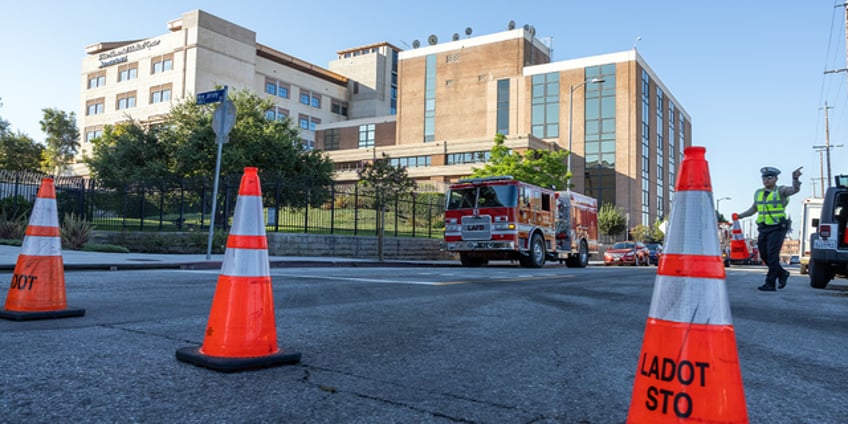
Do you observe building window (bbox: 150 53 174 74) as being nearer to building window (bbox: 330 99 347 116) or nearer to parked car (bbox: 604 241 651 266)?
building window (bbox: 330 99 347 116)

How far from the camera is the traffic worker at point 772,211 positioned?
1037 centimetres

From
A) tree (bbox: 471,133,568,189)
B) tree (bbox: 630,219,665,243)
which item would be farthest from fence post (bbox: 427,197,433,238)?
tree (bbox: 630,219,665,243)

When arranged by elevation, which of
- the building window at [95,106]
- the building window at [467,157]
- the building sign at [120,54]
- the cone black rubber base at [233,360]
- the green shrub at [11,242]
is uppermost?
the building sign at [120,54]

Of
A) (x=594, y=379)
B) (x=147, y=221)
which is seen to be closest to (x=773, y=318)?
(x=594, y=379)

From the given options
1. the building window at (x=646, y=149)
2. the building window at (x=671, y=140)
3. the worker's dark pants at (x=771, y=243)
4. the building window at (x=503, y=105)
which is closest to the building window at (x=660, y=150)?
the building window at (x=671, y=140)

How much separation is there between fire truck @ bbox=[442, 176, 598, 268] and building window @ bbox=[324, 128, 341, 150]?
66786 mm

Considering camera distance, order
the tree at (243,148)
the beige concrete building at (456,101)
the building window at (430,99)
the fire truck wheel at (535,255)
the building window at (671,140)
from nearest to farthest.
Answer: the fire truck wheel at (535,255), the tree at (243,148), the beige concrete building at (456,101), the building window at (430,99), the building window at (671,140)

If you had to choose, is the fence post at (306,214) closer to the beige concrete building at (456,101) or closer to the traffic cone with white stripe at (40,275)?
the traffic cone with white stripe at (40,275)

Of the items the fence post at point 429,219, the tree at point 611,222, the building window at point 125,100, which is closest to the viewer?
the fence post at point 429,219

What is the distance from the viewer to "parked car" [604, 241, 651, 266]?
3428 cm

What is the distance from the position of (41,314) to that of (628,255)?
32.8 m

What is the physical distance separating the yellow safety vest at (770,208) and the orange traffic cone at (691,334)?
30.6ft

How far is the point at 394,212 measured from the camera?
26.4 meters

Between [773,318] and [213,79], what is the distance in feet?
240
